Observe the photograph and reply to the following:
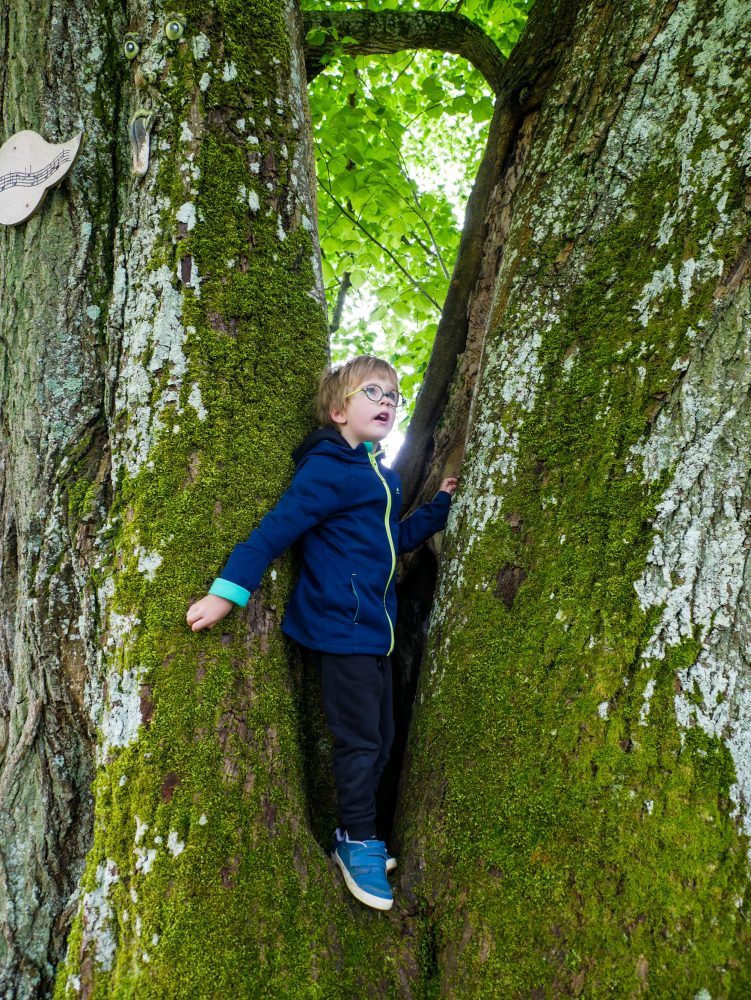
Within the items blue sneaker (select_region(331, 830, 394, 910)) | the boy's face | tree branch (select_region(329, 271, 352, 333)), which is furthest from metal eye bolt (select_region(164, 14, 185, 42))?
tree branch (select_region(329, 271, 352, 333))

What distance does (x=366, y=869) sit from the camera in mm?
2150

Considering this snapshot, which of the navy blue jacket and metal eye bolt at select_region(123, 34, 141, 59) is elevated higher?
metal eye bolt at select_region(123, 34, 141, 59)

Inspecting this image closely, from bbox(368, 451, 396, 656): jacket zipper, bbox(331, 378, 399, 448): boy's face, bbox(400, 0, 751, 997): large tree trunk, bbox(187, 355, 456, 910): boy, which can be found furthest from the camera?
bbox(331, 378, 399, 448): boy's face

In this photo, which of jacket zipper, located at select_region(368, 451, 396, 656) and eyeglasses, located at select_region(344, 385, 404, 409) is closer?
jacket zipper, located at select_region(368, 451, 396, 656)

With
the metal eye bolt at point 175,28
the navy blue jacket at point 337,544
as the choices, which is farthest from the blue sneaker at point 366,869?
the metal eye bolt at point 175,28

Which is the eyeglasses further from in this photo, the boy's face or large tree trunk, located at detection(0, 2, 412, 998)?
large tree trunk, located at detection(0, 2, 412, 998)

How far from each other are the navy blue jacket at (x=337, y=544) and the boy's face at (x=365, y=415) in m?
0.07

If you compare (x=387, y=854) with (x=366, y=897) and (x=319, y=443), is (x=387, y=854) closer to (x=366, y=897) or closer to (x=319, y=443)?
(x=366, y=897)

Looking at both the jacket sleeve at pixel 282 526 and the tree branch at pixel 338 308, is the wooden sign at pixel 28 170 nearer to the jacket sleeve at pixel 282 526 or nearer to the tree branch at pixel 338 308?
the jacket sleeve at pixel 282 526

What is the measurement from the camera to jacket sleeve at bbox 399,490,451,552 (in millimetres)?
2922

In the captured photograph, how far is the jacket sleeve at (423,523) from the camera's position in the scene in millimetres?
2922

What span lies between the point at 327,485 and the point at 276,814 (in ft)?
3.54

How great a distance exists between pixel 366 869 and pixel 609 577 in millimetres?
1157

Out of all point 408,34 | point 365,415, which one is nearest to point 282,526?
point 365,415
